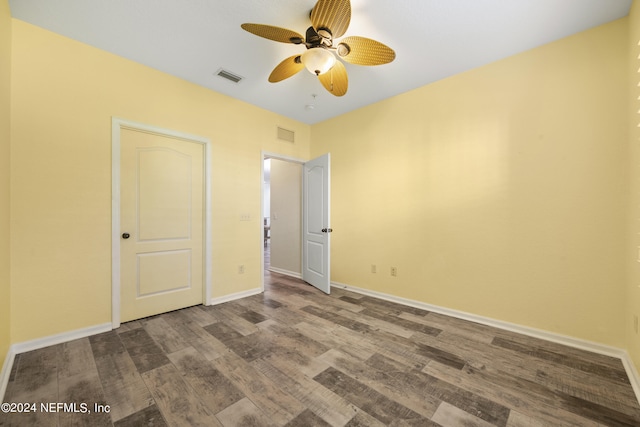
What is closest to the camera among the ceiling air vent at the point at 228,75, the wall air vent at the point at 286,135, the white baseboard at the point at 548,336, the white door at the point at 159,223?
the white baseboard at the point at 548,336

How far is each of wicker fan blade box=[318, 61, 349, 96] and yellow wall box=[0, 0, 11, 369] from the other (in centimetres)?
240

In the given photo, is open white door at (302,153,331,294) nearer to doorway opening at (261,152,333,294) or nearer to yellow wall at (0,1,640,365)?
Result: doorway opening at (261,152,333,294)

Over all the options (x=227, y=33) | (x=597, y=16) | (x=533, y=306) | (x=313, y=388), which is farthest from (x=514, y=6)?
(x=313, y=388)

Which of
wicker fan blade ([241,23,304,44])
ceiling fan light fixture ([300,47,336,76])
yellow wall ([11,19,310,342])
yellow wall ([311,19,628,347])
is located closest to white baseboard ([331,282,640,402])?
yellow wall ([311,19,628,347])

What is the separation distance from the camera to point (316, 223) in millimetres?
4027

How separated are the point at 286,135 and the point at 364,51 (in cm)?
233

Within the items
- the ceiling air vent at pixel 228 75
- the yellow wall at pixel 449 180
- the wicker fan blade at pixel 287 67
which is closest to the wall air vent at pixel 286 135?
the yellow wall at pixel 449 180

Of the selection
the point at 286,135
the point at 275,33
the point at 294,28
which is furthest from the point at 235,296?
the point at 294,28

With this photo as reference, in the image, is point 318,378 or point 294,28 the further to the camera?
point 294,28

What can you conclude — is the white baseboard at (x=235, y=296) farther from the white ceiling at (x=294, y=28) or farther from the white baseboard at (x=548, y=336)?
the white ceiling at (x=294, y=28)

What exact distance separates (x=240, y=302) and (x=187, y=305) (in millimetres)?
623

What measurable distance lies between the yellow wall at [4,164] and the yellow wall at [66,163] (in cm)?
8

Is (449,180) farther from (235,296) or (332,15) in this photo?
(235,296)

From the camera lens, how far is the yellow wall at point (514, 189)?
6.98 feet
